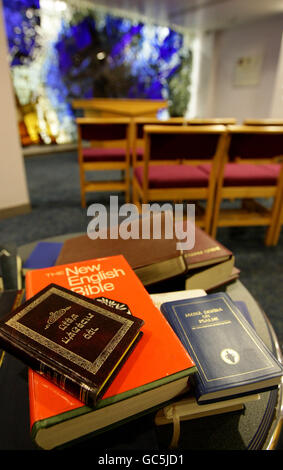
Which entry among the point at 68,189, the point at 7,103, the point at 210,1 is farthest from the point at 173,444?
the point at 210,1

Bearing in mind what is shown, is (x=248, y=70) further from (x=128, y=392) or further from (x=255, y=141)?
(x=128, y=392)

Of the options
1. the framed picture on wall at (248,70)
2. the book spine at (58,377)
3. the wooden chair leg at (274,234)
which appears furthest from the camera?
the framed picture on wall at (248,70)

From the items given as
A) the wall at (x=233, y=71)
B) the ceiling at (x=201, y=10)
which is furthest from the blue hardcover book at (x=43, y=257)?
the wall at (x=233, y=71)

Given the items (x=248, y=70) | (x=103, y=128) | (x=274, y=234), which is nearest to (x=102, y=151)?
(x=103, y=128)

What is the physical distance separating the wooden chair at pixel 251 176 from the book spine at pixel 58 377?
157 cm

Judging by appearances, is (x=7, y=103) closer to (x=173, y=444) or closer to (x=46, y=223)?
(x=46, y=223)

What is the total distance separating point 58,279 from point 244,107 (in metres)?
6.65

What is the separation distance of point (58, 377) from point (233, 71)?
7.21 metres

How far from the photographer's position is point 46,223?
227cm

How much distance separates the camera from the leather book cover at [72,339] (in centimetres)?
28

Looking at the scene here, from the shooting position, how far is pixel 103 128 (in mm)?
2318

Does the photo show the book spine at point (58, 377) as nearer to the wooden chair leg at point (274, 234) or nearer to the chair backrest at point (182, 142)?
the chair backrest at point (182, 142)

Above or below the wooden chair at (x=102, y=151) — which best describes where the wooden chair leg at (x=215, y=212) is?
below

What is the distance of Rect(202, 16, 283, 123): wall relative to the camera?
5.24 meters
